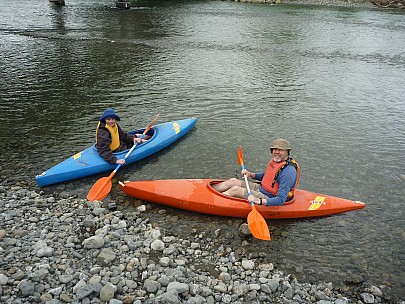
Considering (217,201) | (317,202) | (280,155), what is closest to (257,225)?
(217,201)

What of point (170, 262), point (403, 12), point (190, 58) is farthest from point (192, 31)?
point (403, 12)

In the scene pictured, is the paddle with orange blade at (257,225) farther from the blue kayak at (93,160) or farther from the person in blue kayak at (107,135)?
the blue kayak at (93,160)

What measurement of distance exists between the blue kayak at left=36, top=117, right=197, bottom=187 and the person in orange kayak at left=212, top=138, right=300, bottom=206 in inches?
98.9

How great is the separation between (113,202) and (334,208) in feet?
13.6

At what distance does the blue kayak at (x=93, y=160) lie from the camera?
276 inches

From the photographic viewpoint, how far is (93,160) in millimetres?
7414

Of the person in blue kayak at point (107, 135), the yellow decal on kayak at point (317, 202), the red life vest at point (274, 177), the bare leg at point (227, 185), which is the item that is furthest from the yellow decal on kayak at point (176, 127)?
the yellow decal on kayak at point (317, 202)

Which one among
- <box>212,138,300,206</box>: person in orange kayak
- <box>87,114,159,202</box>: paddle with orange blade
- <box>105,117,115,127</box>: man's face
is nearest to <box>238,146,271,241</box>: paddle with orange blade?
<box>212,138,300,206</box>: person in orange kayak

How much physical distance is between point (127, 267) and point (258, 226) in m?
2.13

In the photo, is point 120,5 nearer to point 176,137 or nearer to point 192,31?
point 192,31

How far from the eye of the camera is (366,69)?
16.6m

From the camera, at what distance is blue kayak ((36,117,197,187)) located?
7000 millimetres

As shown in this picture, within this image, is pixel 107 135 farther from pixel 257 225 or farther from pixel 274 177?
pixel 257 225

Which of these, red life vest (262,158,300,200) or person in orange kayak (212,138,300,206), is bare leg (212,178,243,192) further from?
red life vest (262,158,300,200)
